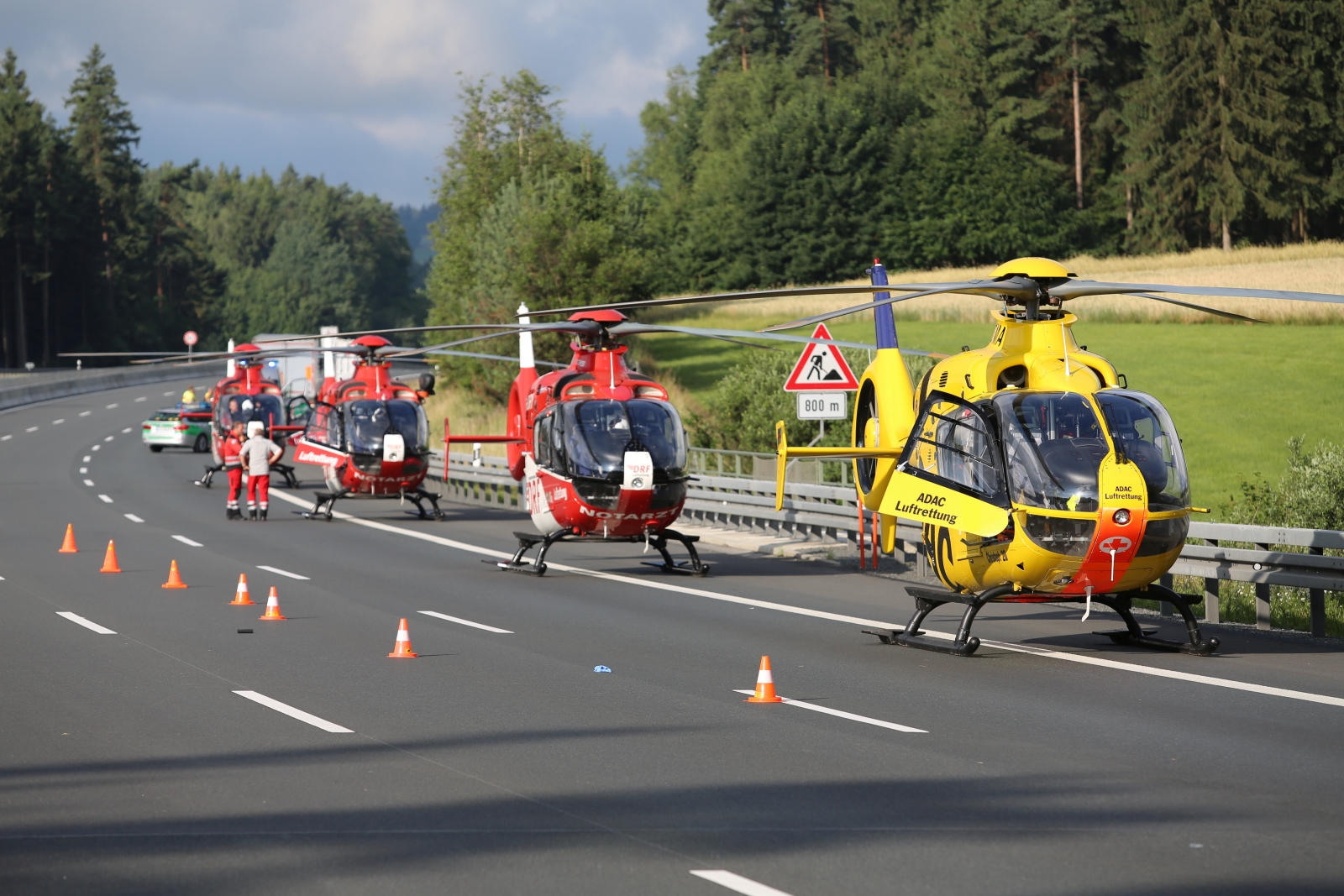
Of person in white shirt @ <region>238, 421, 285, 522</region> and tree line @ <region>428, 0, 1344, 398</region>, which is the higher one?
tree line @ <region>428, 0, 1344, 398</region>

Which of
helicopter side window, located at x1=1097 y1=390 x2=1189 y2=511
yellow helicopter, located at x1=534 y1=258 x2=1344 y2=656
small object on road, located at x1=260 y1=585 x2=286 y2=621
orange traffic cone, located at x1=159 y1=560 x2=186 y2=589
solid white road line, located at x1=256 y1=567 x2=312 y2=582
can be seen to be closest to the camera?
yellow helicopter, located at x1=534 y1=258 x2=1344 y2=656

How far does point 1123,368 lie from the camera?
48.8 m

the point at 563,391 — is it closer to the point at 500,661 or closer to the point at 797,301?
the point at 500,661

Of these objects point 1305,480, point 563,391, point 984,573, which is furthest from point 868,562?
point 984,573

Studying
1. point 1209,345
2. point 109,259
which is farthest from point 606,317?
point 109,259

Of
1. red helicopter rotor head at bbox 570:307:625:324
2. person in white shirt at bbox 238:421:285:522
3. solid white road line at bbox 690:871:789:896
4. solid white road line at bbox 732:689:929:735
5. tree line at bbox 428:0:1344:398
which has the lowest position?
solid white road line at bbox 732:689:929:735

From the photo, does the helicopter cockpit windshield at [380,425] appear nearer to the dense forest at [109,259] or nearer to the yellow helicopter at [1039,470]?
the yellow helicopter at [1039,470]

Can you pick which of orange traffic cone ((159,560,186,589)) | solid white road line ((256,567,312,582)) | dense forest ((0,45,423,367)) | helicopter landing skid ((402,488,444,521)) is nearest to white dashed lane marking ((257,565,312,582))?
solid white road line ((256,567,312,582))

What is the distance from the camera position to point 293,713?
33.9 ft

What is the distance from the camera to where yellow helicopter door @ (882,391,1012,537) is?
1216 centimetres

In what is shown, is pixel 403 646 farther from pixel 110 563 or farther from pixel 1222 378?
pixel 1222 378

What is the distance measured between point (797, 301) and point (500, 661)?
219 ft

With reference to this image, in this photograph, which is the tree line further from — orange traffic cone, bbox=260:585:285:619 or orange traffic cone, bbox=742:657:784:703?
orange traffic cone, bbox=742:657:784:703

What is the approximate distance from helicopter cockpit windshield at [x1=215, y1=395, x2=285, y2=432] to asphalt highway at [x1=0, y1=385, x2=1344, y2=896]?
2248 centimetres
